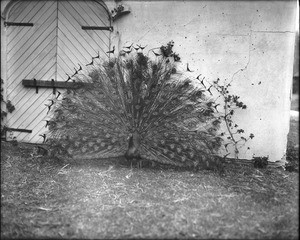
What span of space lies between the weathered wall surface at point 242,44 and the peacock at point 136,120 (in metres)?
0.75

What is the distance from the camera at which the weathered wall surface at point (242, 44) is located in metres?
5.76

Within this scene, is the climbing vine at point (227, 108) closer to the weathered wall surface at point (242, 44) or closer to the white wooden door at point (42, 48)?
the weathered wall surface at point (242, 44)

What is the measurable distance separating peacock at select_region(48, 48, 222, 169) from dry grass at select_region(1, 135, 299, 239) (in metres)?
0.28

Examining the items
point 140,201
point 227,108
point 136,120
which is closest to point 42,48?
point 136,120

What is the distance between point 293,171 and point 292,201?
1.59 metres

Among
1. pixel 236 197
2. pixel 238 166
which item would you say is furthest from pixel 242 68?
pixel 236 197

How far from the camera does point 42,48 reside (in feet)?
21.4

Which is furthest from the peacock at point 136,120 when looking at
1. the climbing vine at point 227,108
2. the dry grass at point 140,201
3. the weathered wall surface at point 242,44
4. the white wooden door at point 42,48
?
the white wooden door at point 42,48

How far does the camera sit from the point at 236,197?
454 cm

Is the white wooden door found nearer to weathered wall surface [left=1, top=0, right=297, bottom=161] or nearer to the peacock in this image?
weathered wall surface [left=1, top=0, right=297, bottom=161]

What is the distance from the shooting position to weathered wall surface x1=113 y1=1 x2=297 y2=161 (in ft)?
18.9

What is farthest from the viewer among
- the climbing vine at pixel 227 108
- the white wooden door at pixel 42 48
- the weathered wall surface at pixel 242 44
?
the white wooden door at pixel 42 48

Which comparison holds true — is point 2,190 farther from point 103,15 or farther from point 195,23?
point 195,23

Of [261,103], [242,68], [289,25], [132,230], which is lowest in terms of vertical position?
[132,230]
